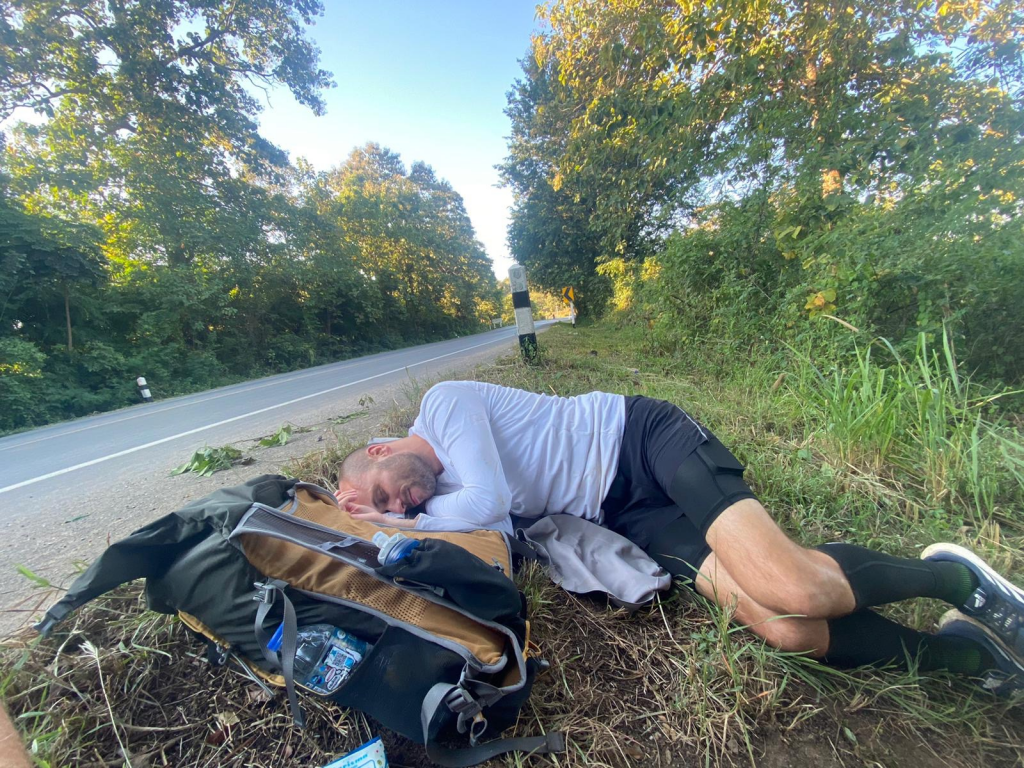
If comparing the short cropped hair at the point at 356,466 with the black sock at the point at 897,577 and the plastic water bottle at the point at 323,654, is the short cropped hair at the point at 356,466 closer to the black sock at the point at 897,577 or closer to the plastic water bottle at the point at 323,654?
the plastic water bottle at the point at 323,654

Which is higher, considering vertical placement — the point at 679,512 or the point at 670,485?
the point at 670,485

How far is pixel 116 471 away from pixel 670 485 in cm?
369

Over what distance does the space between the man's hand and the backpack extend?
17.2 inches

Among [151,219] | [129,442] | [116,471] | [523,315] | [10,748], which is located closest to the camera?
[10,748]

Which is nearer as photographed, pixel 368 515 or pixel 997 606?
pixel 997 606

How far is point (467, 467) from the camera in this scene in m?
1.78

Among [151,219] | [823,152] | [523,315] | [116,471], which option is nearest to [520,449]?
[116,471]

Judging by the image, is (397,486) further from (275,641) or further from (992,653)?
(992,653)

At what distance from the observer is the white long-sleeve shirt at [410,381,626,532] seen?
1.80m

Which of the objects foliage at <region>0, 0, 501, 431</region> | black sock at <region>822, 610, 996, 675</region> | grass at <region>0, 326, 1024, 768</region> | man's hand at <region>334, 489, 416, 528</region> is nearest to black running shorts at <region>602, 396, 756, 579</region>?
grass at <region>0, 326, 1024, 768</region>

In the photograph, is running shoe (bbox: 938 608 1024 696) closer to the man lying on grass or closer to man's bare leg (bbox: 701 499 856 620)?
the man lying on grass

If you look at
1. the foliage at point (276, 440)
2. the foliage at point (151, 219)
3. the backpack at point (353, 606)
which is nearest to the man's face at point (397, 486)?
the backpack at point (353, 606)

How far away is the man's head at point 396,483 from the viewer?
1.93 meters

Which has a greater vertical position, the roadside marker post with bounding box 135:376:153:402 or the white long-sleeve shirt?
the roadside marker post with bounding box 135:376:153:402
